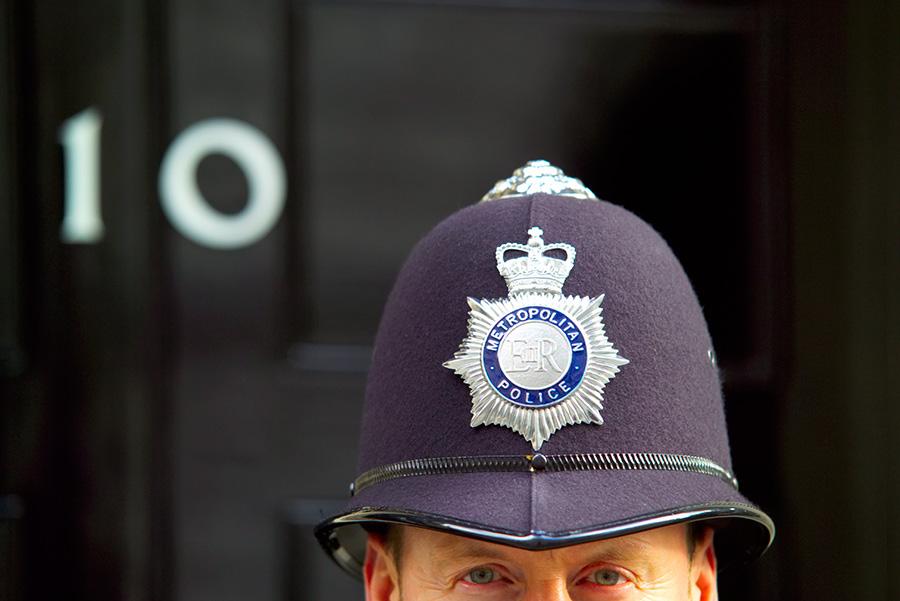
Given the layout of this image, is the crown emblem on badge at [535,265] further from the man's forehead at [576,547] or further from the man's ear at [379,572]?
the man's ear at [379,572]

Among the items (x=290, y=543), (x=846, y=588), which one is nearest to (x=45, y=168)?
(x=290, y=543)

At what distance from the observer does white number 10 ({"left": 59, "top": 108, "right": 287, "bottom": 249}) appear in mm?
2143

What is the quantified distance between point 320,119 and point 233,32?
21 cm

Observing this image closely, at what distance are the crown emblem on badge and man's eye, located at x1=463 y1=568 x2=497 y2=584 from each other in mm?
308

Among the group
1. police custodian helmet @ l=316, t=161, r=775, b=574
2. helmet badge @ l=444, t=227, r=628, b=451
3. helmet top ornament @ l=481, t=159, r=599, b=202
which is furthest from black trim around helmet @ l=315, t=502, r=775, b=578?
helmet top ornament @ l=481, t=159, r=599, b=202

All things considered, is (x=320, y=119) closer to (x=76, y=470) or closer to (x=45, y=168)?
(x=45, y=168)

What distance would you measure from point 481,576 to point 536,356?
0.86 feet

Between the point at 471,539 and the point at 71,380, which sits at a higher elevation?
the point at 71,380

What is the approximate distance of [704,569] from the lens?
1473 millimetres

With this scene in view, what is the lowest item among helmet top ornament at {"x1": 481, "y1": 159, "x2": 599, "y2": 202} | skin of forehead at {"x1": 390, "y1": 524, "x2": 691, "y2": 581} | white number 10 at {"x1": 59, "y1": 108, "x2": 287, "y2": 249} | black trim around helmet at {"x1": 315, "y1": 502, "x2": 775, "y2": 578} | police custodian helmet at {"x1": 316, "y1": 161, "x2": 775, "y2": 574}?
skin of forehead at {"x1": 390, "y1": 524, "x2": 691, "y2": 581}

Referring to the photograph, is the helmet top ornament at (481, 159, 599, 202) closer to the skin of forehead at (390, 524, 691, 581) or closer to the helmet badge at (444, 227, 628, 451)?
the helmet badge at (444, 227, 628, 451)

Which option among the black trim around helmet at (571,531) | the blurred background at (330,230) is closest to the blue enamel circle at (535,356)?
the black trim around helmet at (571,531)

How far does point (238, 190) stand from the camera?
2148 millimetres

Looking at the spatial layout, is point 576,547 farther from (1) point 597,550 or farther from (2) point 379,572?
(2) point 379,572
